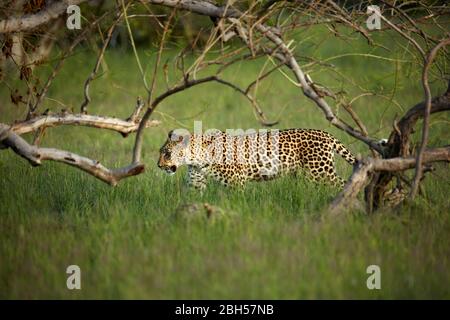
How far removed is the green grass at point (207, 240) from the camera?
4996 mm

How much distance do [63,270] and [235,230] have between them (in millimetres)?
1415

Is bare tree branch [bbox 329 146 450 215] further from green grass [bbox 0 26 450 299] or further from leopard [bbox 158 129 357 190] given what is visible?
leopard [bbox 158 129 357 190]

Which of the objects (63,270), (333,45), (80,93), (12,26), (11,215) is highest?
(333,45)

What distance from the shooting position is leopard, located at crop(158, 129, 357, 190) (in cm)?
788

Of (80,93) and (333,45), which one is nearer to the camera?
(80,93)

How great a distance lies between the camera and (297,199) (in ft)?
23.8

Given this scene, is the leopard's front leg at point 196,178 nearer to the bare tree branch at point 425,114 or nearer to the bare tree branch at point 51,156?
the bare tree branch at point 51,156

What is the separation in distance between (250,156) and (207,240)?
2.33m

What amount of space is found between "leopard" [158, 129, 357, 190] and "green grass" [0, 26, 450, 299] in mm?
218
